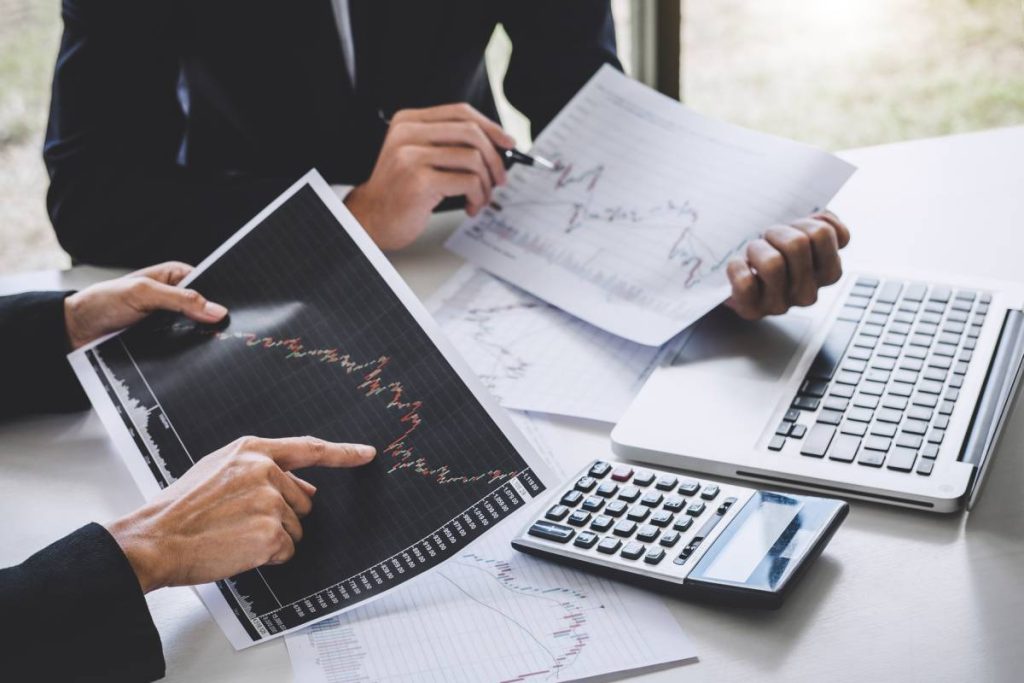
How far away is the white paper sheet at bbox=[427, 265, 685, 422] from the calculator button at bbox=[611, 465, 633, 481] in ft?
0.34

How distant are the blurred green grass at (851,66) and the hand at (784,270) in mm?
2181

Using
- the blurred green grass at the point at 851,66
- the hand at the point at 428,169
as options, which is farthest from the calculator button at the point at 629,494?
the blurred green grass at the point at 851,66

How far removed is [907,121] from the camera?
10.4 ft

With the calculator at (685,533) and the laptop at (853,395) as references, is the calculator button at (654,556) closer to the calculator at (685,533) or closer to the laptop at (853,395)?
the calculator at (685,533)

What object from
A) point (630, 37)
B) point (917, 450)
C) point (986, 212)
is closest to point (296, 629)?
point (917, 450)

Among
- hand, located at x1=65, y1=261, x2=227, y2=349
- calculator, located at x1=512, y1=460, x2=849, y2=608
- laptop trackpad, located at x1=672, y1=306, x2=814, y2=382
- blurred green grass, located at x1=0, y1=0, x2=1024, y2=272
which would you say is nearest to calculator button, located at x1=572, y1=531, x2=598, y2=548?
calculator, located at x1=512, y1=460, x2=849, y2=608

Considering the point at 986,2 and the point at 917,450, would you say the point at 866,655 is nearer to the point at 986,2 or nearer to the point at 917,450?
the point at 917,450

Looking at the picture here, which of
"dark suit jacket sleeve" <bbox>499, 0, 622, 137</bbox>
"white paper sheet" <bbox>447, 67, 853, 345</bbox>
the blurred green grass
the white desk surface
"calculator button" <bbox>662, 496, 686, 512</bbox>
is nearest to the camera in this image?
the white desk surface

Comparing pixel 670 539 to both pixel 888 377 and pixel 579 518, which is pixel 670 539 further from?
pixel 888 377

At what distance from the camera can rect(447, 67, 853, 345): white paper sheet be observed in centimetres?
97

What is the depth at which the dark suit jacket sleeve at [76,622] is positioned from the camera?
0.60m

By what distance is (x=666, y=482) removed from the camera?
2.33ft

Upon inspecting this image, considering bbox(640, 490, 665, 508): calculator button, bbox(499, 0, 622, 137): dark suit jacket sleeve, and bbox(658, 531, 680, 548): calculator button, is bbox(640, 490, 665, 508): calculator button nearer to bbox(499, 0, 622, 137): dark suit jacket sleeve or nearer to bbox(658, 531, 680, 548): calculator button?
bbox(658, 531, 680, 548): calculator button

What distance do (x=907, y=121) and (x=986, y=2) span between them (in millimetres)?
570
